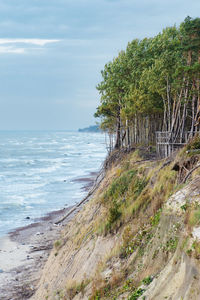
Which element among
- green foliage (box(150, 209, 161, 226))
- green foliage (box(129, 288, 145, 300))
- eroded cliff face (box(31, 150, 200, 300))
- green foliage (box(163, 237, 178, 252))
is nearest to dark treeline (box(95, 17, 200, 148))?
eroded cliff face (box(31, 150, 200, 300))

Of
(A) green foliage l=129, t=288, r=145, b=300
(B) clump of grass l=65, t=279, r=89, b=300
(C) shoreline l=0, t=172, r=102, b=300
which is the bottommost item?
(C) shoreline l=0, t=172, r=102, b=300

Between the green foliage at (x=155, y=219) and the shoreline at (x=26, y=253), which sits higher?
the green foliage at (x=155, y=219)

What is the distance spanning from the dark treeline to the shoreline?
9.58 metres

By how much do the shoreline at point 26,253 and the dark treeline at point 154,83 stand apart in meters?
9.58

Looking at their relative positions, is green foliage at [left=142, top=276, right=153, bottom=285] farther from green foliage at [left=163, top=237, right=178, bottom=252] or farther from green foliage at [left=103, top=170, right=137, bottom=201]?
green foliage at [left=103, top=170, right=137, bottom=201]

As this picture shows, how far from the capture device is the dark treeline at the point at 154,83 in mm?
→ 31000

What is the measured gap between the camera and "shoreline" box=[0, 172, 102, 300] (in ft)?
71.2

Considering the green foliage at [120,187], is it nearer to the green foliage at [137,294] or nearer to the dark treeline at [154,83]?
the green foliage at [137,294]

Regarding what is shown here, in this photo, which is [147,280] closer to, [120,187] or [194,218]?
[194,218]

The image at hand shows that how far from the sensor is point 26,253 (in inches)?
1117

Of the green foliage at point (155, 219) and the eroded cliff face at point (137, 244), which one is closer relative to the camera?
the eroded cliff face at point (137, 244)

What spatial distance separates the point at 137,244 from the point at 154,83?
2396 centimetres

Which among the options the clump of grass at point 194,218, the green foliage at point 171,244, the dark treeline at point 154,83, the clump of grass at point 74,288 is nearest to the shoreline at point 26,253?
the clump of grass at point 74,288

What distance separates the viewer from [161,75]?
33219 millimetres
